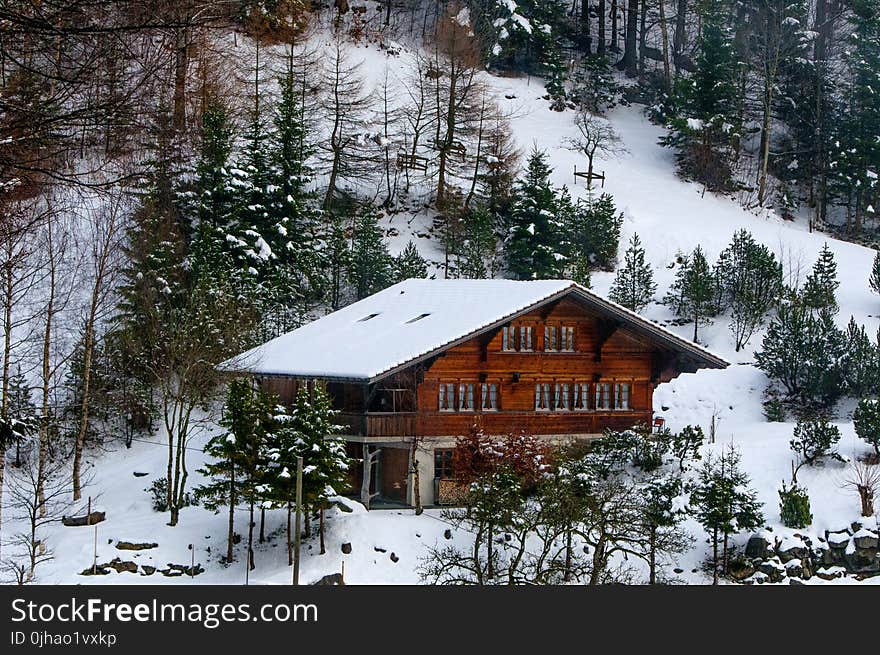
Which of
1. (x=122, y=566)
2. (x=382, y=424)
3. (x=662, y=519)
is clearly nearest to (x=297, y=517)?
(x=122, y=566)

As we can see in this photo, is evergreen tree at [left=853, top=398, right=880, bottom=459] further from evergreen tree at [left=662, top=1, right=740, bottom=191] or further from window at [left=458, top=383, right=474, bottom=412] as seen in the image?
evergreen tree at [left=662, top=1, right=740, bottom=191]

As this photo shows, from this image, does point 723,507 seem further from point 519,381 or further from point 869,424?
point 519,381

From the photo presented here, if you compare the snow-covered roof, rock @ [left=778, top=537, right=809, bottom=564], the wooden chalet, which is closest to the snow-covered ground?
rock @ [left=778, top=537, right=809, bottom=564]

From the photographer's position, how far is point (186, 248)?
44219 millimetres

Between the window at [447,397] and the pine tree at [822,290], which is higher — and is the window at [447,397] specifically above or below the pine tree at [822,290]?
below

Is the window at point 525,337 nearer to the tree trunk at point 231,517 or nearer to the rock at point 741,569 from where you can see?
the rock at point 741,569

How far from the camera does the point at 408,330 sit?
108ft

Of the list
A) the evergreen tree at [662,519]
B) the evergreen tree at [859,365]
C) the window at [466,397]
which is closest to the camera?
the evergreen tree at [662,519]

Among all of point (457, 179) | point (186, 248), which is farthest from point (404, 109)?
point (186, 248)

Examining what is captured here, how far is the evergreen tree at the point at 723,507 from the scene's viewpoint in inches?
1075

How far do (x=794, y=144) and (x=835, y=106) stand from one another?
3689 millimetres

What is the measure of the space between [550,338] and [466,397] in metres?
3.72

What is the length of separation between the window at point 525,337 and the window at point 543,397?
4.53 ft

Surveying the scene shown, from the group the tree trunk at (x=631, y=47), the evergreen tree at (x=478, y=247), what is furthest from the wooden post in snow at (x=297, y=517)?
the tree trunk at (x=631, y=47)
